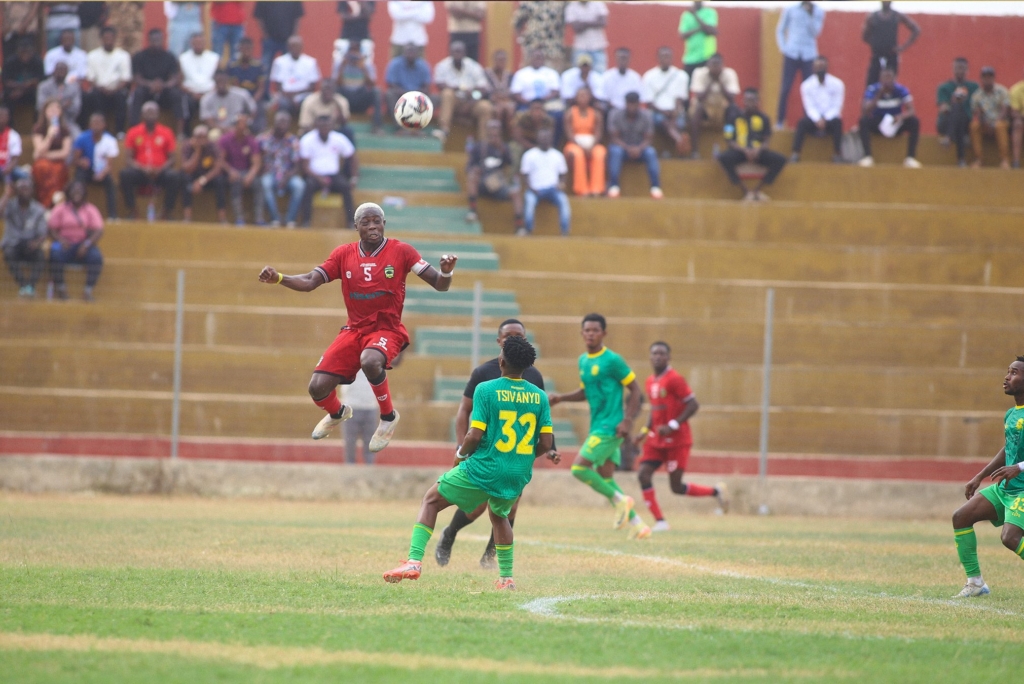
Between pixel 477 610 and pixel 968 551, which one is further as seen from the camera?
pixel 968 551

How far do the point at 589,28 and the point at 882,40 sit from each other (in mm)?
6145

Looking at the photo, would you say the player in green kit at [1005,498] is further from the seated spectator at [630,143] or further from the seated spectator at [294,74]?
the seated spectator at [294,74]

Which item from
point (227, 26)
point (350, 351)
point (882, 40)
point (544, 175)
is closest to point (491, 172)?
point (544, 175)

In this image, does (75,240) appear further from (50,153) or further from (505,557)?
(505,557)

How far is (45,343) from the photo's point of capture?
19891mm

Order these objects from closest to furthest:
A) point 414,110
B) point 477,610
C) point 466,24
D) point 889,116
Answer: point 477,610, point 414,110, point 889,116, point 466,24

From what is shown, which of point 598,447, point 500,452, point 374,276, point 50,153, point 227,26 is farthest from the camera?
point 227,26

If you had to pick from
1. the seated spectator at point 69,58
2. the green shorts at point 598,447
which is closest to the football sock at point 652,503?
the green shorts at point 598,447

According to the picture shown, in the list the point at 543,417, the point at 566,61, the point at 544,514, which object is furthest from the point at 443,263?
the point at 566,61

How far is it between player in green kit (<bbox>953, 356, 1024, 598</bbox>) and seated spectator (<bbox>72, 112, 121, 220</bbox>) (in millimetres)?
17853

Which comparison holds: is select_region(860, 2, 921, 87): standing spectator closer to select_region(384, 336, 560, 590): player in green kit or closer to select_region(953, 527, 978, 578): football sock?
select_region(953, 527, 978, 578): football sock

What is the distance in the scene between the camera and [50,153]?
22.6m

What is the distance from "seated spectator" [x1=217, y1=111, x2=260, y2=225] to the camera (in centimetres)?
2317

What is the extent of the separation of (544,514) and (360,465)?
10.5ft
